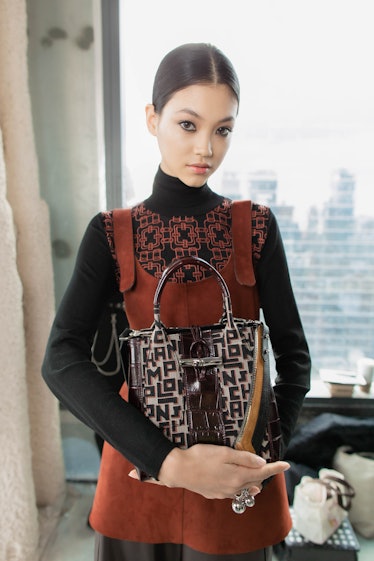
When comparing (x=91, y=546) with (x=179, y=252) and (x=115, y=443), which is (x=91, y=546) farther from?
(x=179, y=252)

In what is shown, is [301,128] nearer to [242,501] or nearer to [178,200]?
[178,200]

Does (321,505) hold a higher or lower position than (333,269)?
lower

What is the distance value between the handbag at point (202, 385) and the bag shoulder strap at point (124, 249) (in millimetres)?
143

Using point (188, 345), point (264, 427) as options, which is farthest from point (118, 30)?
point (264, 427)

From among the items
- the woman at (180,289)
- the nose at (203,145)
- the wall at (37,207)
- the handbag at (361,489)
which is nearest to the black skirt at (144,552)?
the woman at (180,289)

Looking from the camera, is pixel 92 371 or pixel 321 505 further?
pixel 321 505

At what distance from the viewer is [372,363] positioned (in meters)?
1.74

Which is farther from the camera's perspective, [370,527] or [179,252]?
[370,527]

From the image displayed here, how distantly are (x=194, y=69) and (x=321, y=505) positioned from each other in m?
1.32

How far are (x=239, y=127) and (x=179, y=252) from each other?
101 cm

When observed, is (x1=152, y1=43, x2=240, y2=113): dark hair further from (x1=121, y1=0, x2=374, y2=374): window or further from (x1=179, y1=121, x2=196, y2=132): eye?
(x1=121, y1=0, x2=374, y2=374): window

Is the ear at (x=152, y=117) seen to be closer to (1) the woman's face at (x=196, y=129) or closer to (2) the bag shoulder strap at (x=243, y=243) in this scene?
(1) the woman's face at (x=196, y=129)

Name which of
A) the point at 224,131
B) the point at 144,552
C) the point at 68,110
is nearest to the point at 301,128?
the point at 68,110

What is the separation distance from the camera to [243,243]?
825 millimetres
